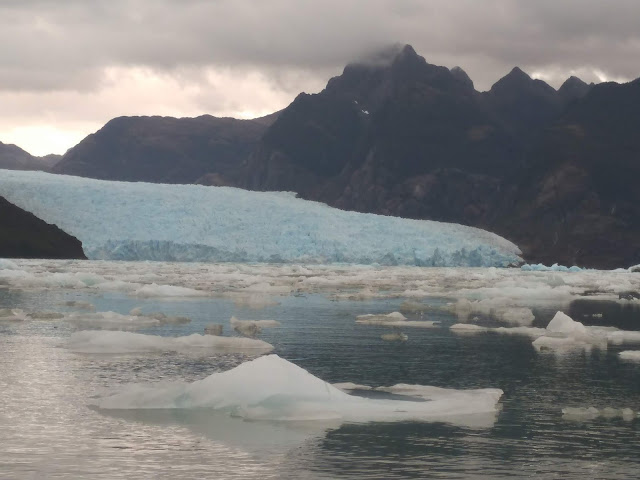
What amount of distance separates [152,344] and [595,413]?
9.58m

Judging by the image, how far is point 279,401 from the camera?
13.8 meters

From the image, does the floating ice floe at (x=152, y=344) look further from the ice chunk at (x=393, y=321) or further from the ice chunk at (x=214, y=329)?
the ice chunk at (x=393, y=321)

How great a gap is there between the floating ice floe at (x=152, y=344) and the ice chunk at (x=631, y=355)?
7411mm

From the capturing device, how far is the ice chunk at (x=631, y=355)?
20.6 meters

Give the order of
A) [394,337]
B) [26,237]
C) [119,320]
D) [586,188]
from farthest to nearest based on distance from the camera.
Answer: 1. [586,188]
2. [26,237]
3. [119,320]
4. [394,337]

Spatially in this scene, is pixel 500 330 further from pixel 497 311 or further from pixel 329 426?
pixel 329 426

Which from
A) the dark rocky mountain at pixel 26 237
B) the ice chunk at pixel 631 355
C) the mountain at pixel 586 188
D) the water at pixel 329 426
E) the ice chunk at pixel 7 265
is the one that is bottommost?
the water at pixel 329 426

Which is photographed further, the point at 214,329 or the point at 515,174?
the point at 515,174

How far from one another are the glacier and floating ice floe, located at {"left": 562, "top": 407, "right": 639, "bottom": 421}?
50.9 metres

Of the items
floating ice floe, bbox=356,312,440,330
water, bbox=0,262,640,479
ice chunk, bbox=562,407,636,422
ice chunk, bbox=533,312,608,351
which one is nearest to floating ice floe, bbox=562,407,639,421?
ice chunk, bbox=562,407,636,422

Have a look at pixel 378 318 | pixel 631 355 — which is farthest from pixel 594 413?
pixel 378 318

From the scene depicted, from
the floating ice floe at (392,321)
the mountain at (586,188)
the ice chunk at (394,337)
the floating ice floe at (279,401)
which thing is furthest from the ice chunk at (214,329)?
the mountain at (586,188)

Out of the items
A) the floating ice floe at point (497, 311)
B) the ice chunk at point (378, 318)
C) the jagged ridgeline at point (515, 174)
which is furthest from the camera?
the jagged ridgeline at point (515, 174)

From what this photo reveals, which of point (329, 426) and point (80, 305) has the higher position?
point (80, 305)
